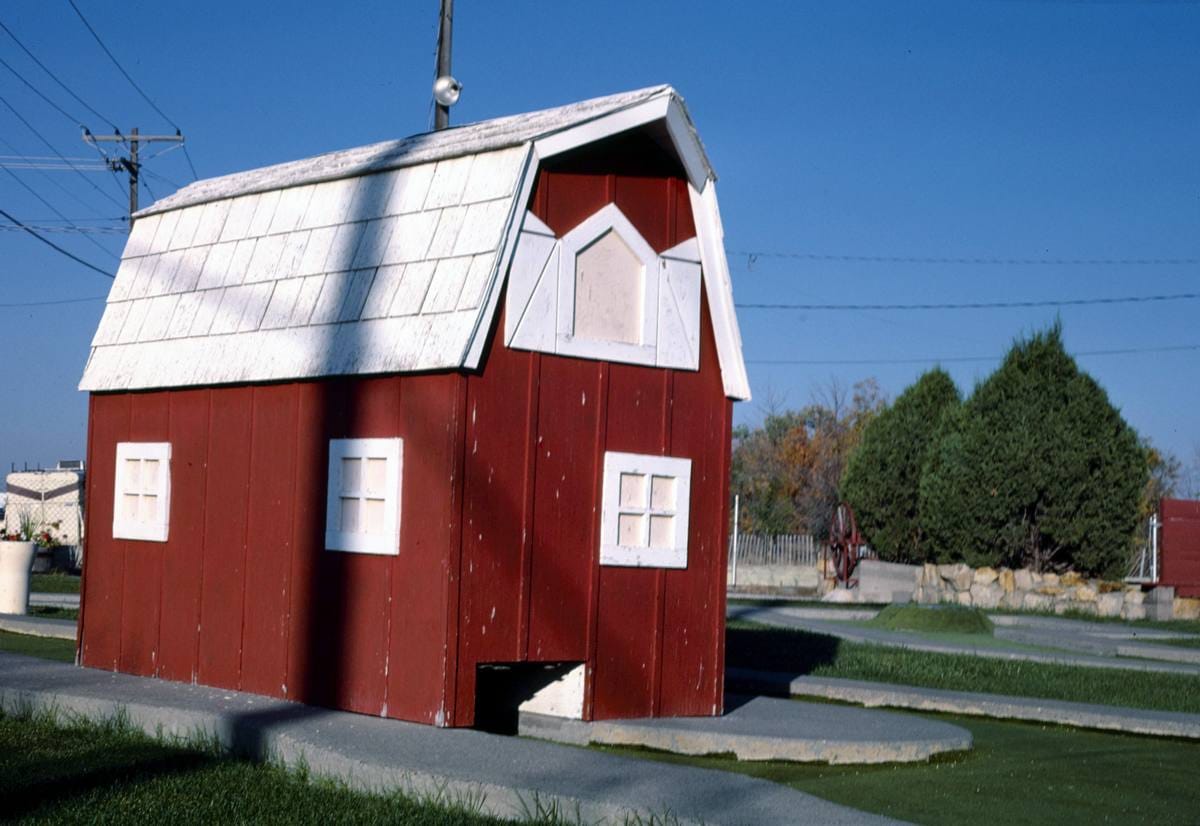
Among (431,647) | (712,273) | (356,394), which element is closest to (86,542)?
(356,394)

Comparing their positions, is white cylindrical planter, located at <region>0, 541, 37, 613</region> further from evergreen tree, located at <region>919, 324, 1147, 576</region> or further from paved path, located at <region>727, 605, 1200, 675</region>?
evergreen tree, located at <region>919, 324, 1147, 576</region>

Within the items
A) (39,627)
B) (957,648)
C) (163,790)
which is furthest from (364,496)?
(957,648)

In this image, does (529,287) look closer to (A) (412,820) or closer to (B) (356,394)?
(B) (356,394)

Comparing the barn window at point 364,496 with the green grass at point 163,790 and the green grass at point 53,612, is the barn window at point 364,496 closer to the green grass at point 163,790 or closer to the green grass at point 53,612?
the green grass at point 163,790

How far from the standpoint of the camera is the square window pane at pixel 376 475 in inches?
403

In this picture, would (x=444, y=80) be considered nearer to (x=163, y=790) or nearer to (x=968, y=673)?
(x=968, y=673)

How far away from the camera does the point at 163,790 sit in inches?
311

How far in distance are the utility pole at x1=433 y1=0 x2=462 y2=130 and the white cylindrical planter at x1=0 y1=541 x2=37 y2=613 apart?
7.75 metres

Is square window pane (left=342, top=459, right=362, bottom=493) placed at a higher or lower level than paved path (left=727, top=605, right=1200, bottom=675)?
higher

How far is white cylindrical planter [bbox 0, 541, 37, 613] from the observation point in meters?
20.1

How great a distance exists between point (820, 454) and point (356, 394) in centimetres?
5208

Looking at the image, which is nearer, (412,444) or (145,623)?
(412,444)

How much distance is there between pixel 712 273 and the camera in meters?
11.3

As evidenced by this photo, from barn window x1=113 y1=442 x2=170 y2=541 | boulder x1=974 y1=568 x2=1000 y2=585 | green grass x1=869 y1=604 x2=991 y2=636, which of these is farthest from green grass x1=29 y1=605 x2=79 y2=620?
boulder x1=974 y1=568 x2=1000 y2=585
